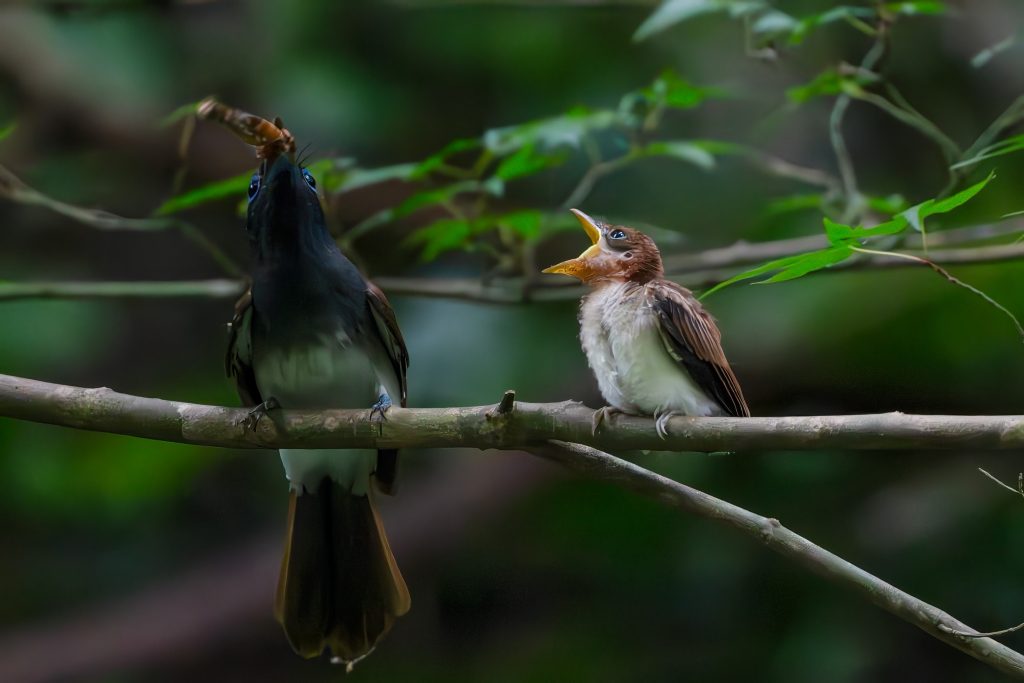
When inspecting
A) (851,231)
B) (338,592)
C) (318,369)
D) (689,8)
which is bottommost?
(338,592)

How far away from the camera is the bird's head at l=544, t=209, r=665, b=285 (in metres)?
1.73

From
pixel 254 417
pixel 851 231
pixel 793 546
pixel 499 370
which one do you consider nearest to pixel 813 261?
pixel 851 231

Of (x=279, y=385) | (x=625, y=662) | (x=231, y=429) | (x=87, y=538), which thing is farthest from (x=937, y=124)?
(x=87, y=538)

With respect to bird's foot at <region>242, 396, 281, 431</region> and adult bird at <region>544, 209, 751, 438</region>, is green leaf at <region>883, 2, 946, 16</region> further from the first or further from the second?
bird's foot at <region>242, 396, 281, 431</region>

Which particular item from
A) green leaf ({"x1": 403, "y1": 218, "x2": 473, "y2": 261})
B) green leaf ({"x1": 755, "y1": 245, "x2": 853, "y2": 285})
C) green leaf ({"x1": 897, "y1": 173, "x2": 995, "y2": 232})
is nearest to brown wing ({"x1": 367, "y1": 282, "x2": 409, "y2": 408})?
green leaf ({"x1": 403, "y1": 218, "x2": 473, "y2": 261})

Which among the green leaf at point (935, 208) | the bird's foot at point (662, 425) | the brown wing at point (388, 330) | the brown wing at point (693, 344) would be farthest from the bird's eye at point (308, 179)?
the green leaf at point (935, 208)

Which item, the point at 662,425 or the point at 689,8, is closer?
the point at 662,425

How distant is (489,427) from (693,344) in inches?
14.3

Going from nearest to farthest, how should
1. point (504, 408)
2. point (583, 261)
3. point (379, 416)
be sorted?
point (504, 408)
point (379, 416)
point (583, 261)

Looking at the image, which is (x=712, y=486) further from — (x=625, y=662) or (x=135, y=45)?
(x=135, y=45)

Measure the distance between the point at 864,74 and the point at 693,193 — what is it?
1.40 m

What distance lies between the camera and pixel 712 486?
3.19m

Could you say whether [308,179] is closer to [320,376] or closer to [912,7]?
[320,376]

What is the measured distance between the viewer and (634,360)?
1660mm
